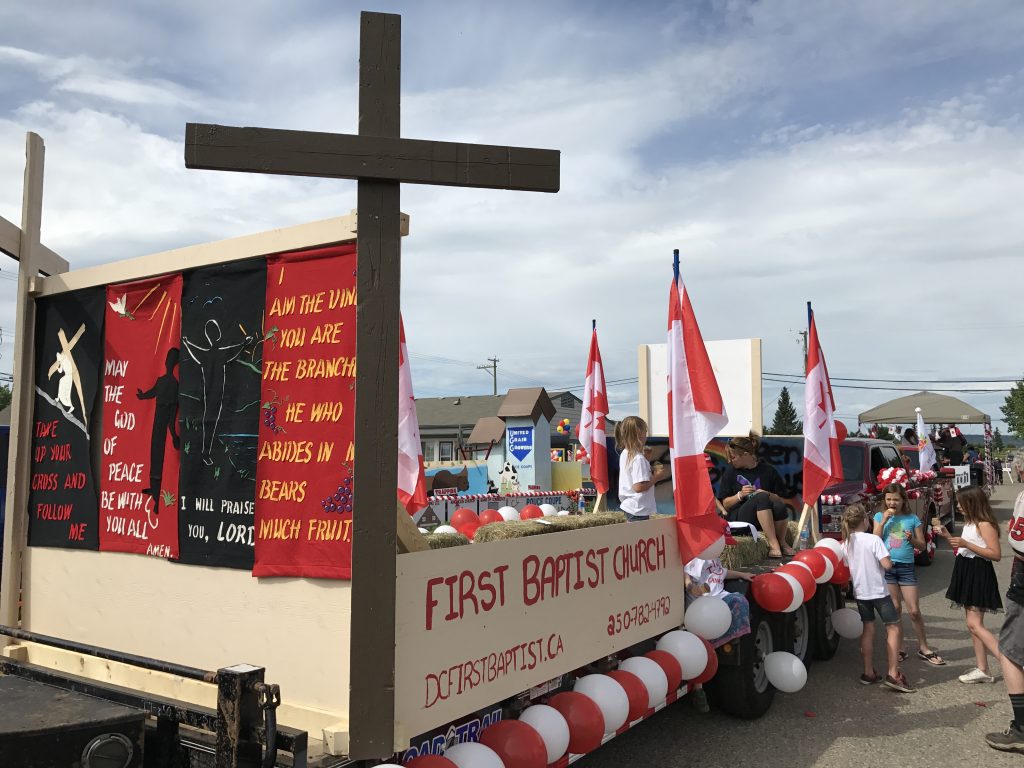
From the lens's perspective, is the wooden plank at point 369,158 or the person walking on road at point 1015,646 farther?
the person walking on road at point 1015,646

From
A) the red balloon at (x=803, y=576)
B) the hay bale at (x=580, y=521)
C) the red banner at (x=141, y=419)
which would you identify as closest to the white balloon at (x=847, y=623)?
the red balloon at (x=803, y=576)

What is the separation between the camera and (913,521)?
282 inches

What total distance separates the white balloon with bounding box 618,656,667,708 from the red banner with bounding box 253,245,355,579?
6.57 ft

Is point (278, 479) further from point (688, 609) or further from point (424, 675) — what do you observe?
point (688, 609)

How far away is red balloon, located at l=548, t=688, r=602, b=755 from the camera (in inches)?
146

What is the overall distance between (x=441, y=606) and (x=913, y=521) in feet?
18.6

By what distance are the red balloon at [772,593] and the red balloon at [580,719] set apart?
221 centimetres

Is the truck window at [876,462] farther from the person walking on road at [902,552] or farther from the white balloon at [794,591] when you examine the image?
the white balloon at [794,591]

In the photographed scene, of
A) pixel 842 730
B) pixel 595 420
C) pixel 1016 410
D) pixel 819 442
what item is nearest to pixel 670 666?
pixel 842 730

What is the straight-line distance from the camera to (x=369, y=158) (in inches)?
108

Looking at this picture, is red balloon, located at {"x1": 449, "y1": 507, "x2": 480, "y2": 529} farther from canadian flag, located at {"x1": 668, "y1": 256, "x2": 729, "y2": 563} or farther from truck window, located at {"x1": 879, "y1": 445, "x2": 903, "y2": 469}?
truck window, located at {"x1": 879, "y1": 445, "x2": 903, "y2": 469}

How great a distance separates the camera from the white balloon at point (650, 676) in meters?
4.28

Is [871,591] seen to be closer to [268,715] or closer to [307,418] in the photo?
[307,418]

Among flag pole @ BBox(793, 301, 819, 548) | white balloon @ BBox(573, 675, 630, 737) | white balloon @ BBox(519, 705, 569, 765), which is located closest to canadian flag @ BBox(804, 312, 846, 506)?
flag pole @ BBox(793, 301, 819, 548)
